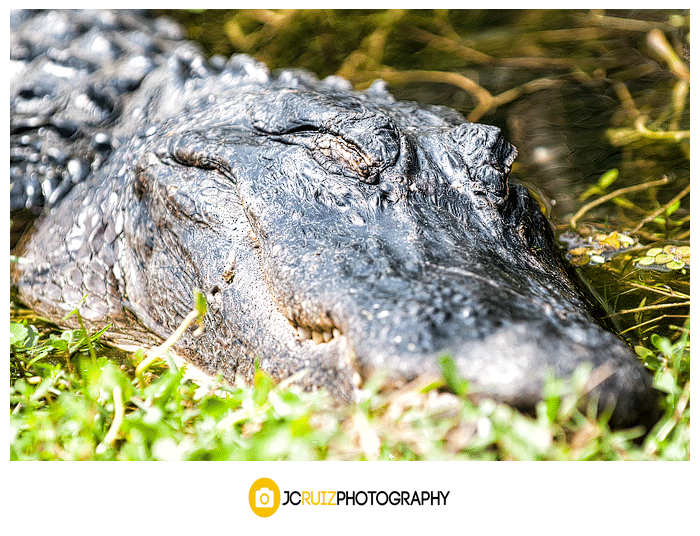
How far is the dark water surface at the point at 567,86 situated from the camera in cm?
303

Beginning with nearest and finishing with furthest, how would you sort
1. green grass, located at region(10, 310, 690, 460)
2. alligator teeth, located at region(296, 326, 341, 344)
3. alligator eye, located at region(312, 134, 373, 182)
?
1. green grass, located at region(10, 310, 690, 460)
2. alligator teeth, located at region(296, 326, 341, 344)
3. alligator eye, located at region(312, 134, 373, 182)

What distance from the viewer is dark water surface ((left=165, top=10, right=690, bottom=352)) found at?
303 cm

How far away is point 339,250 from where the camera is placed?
5.98 ft

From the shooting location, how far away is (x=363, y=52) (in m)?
4.78

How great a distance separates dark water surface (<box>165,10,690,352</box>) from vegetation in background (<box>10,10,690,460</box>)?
0.01m

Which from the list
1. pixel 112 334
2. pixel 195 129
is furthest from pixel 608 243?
pixel 112 334

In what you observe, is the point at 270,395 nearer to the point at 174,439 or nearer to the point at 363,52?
the point at 174,439

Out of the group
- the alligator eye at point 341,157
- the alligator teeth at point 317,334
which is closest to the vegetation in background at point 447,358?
the alligator teeth at point 317,334
